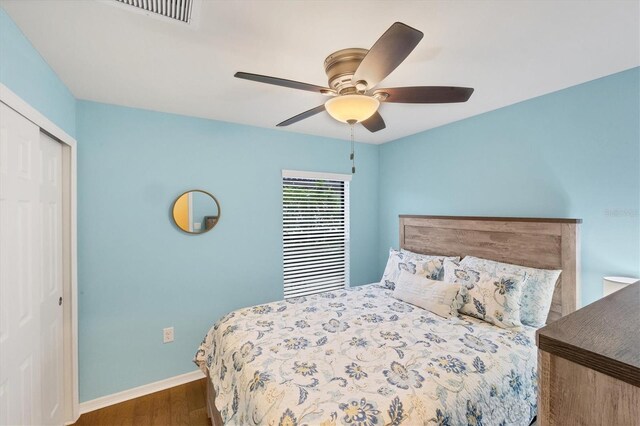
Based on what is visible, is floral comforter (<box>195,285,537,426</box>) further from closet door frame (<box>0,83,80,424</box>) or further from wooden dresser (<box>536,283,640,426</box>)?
closet door frame (<box>0,83,80,424</box>)

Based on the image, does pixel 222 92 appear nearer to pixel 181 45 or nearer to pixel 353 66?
pixel 181 45

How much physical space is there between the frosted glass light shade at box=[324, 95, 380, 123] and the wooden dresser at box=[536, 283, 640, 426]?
122 cm

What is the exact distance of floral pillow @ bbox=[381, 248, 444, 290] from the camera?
107 inches

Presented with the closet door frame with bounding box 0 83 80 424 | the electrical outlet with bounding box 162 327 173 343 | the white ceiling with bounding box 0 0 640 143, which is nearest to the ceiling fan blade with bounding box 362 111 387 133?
the white ceiling with bounding box 0 0 640 143

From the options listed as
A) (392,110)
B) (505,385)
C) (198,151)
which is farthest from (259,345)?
(392,110)

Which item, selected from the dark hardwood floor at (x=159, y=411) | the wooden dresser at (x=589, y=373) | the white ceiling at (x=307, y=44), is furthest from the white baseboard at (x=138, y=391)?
the wooden dresser at (x=589, y=373)

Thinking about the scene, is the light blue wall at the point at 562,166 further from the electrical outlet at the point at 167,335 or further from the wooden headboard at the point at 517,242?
the electrical outlet at the point at 167,335

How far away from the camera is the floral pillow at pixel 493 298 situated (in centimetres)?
204

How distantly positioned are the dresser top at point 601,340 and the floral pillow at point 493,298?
1467 millimetres

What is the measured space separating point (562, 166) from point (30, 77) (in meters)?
3.45

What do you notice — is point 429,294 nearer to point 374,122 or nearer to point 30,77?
point 374,122

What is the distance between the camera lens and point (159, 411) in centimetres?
234

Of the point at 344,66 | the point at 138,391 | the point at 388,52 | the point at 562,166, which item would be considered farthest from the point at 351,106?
the point at 138,391

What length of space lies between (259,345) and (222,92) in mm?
1794
